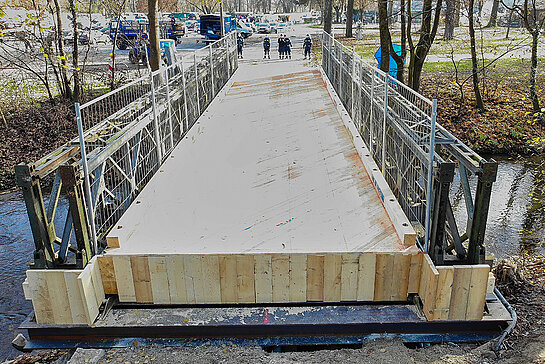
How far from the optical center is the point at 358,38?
42.5 metres

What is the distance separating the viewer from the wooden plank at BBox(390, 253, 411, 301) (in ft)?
16.7

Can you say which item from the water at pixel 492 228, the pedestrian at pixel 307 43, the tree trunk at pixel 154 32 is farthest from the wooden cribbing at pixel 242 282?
the pedestrian at pixel 307 43

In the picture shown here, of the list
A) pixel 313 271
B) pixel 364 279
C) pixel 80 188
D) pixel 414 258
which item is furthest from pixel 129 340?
pixel 414 258

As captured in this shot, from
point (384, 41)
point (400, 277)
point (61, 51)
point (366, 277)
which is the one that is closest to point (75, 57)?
point (61, 51)

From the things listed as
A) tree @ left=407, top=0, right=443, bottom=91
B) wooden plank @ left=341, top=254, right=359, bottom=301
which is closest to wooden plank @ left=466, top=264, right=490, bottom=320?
wooden plank @ left=341, top=254, right=359, bottom=301

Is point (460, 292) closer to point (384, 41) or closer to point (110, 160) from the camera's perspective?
point (110, 160)

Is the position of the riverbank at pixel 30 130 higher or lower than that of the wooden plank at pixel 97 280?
lower

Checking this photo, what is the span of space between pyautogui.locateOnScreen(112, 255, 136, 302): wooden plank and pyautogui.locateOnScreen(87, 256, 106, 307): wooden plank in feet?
0.55

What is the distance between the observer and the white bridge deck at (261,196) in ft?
17.8

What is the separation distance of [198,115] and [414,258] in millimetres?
8212

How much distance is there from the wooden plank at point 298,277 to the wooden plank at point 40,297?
238 cm

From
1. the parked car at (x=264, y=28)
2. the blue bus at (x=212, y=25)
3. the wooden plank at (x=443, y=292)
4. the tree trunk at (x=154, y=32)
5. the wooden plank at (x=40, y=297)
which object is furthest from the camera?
the parked car at (x=264, y=28)

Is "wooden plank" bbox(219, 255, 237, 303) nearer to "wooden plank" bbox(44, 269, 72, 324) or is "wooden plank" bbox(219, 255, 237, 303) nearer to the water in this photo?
"wooden plank" bbox(44, 269, 72, 324)

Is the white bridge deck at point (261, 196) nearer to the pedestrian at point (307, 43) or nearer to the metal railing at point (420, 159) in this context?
the metal railing at point (420, 159)
